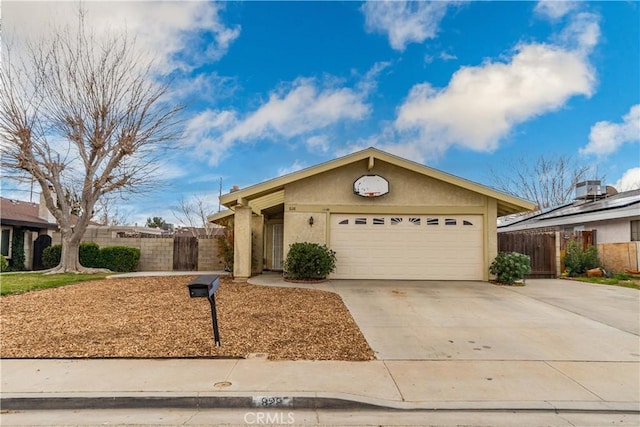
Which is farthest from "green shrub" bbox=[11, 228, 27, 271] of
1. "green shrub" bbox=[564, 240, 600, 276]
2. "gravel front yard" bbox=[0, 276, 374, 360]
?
"green shrub" bbox=[564, 240, 600, 276]

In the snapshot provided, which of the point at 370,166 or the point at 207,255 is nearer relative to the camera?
the point at 370,166

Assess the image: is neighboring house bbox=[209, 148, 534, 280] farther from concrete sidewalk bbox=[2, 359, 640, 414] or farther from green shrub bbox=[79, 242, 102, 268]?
green shrub bbox=[79, 242, 102, 268]

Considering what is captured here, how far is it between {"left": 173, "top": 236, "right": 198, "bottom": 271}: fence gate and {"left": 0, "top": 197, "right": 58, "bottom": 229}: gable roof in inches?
286

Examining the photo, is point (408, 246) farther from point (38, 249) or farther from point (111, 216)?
point (111, 216)

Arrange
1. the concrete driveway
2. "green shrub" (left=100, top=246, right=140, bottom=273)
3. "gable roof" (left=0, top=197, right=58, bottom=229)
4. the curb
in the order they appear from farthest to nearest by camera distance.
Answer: "gable roof" (left=0, top=197, right=58, bottom=229) → "green shrub" (left=100, top=246, right=140, bottom=273) → the concrete driveway → the curb

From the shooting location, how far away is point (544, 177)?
3162 cm

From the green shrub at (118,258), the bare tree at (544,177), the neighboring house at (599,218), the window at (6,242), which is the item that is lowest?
the green shrub at (118,258)

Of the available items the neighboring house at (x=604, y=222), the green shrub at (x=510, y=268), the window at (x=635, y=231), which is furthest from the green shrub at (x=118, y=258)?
the window at (x=635, y=231)

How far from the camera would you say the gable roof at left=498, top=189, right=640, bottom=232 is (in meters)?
15.1

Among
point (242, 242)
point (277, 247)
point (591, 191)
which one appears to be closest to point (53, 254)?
point (277, 247)

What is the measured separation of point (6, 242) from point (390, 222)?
56.4ft

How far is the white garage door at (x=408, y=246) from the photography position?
1228 centimetres

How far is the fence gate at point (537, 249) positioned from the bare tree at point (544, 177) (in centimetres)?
1916

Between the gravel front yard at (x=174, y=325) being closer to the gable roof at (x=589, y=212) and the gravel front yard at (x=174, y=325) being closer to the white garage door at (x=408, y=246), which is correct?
the white garage door at (x=408, y=246)
